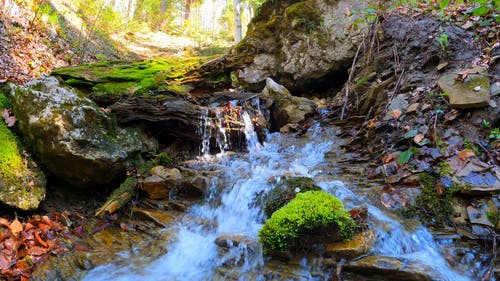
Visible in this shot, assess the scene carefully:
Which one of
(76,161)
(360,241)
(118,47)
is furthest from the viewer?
(118,47)

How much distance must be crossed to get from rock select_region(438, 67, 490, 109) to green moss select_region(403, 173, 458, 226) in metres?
1.46

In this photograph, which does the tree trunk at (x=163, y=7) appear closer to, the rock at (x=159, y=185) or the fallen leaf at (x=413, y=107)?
the rock at (x=159, y=185)

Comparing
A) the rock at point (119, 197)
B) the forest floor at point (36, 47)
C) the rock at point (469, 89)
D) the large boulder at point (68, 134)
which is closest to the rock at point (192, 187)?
the rock at point (119, 197)

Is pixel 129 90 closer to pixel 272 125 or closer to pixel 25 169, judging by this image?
pixel 25 169

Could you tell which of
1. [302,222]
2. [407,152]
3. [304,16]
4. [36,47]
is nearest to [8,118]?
[36,47]

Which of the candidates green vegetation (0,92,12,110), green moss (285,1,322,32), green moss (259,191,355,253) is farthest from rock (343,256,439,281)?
green moss (285,1,322,32)

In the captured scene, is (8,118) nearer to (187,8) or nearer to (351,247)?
(351,247)

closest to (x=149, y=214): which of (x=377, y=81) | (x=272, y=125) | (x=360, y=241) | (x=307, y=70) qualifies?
(x=360, y=241)

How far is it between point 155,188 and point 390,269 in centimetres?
370

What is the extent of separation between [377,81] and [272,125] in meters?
2.76

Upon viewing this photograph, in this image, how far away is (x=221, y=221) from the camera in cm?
479

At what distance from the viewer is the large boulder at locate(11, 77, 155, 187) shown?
4895 mm

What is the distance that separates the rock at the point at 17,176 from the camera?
4.29m

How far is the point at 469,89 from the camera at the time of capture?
488cm
